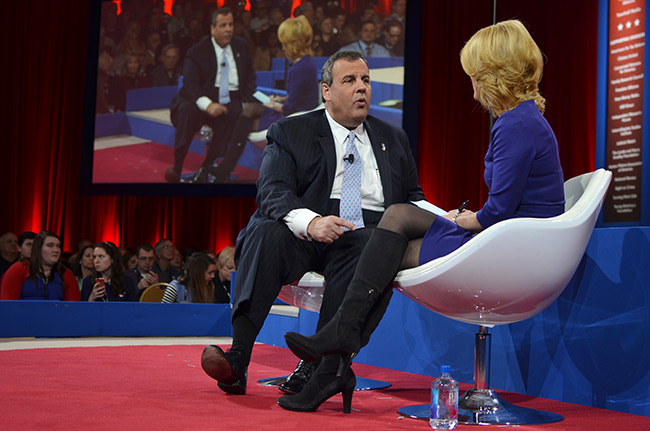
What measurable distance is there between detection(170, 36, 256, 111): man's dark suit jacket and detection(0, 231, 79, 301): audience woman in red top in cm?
309

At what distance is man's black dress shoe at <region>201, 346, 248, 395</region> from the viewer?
204 centimetres

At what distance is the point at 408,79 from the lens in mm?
7301

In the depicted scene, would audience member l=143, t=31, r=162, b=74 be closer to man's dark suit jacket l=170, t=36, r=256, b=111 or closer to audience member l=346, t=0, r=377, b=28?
man's dark suit jacket l=170, t=36, r=256, b=111

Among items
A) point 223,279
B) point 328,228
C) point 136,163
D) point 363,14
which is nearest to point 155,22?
point 136,163

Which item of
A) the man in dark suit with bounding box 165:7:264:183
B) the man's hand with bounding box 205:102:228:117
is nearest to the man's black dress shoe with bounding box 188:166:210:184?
the man in dark suit with bounding box 165:7:264:183

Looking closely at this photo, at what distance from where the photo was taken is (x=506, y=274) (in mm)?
1852

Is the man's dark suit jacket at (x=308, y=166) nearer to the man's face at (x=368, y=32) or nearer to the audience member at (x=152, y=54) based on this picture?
the man's face at (x=368, y=32)

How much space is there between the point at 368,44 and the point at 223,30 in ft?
5.15

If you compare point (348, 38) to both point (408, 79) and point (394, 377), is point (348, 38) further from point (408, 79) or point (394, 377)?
point (394, 377)

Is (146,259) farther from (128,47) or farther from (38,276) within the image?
(128,47)

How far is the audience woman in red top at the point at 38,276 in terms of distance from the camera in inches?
195

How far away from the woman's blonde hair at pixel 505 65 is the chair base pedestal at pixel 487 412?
2.44ft

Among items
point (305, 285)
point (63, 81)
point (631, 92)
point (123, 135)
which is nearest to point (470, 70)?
point (305, 285)

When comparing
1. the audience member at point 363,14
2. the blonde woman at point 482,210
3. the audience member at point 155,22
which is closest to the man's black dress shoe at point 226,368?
the blonde woman at point 482,210
